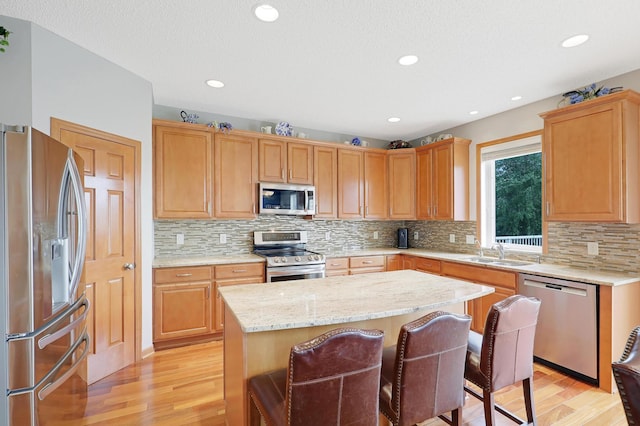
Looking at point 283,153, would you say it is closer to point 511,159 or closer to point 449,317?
point 511,159

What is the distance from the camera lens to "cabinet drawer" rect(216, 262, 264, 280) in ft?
11.1

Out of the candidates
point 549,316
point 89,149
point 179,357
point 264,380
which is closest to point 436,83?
point 549,316

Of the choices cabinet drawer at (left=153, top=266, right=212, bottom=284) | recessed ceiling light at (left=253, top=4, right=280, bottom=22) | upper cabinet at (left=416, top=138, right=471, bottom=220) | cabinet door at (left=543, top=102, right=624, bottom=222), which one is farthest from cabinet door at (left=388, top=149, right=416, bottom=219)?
recessed ceiling light at (left=253, top=4, right=280, bottom=22)

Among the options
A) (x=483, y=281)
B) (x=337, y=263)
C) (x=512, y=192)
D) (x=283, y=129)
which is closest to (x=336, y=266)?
(x=337, y=263)

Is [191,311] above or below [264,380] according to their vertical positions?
below

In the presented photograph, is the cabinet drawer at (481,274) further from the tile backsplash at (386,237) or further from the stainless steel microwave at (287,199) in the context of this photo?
the stainless steel microwave at (287,199)

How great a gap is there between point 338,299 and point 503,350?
0.91 m

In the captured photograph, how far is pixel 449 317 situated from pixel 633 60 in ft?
9.18

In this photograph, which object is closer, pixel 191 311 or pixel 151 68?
pixel 151 68

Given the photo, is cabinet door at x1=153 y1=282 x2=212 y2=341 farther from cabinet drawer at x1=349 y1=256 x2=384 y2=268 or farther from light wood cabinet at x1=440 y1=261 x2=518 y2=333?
light wood cabinet at x1=440 y1=261 x2=518 y2=333

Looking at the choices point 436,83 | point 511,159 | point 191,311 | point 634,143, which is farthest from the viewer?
point 511,159

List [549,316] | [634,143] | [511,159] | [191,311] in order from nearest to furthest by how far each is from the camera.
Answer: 1. [634,143]
2. [549,316]
3. [191,311]
4. [511,159]

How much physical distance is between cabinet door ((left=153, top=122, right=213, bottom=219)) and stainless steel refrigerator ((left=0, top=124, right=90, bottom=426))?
1578mm

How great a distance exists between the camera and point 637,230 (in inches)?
104
